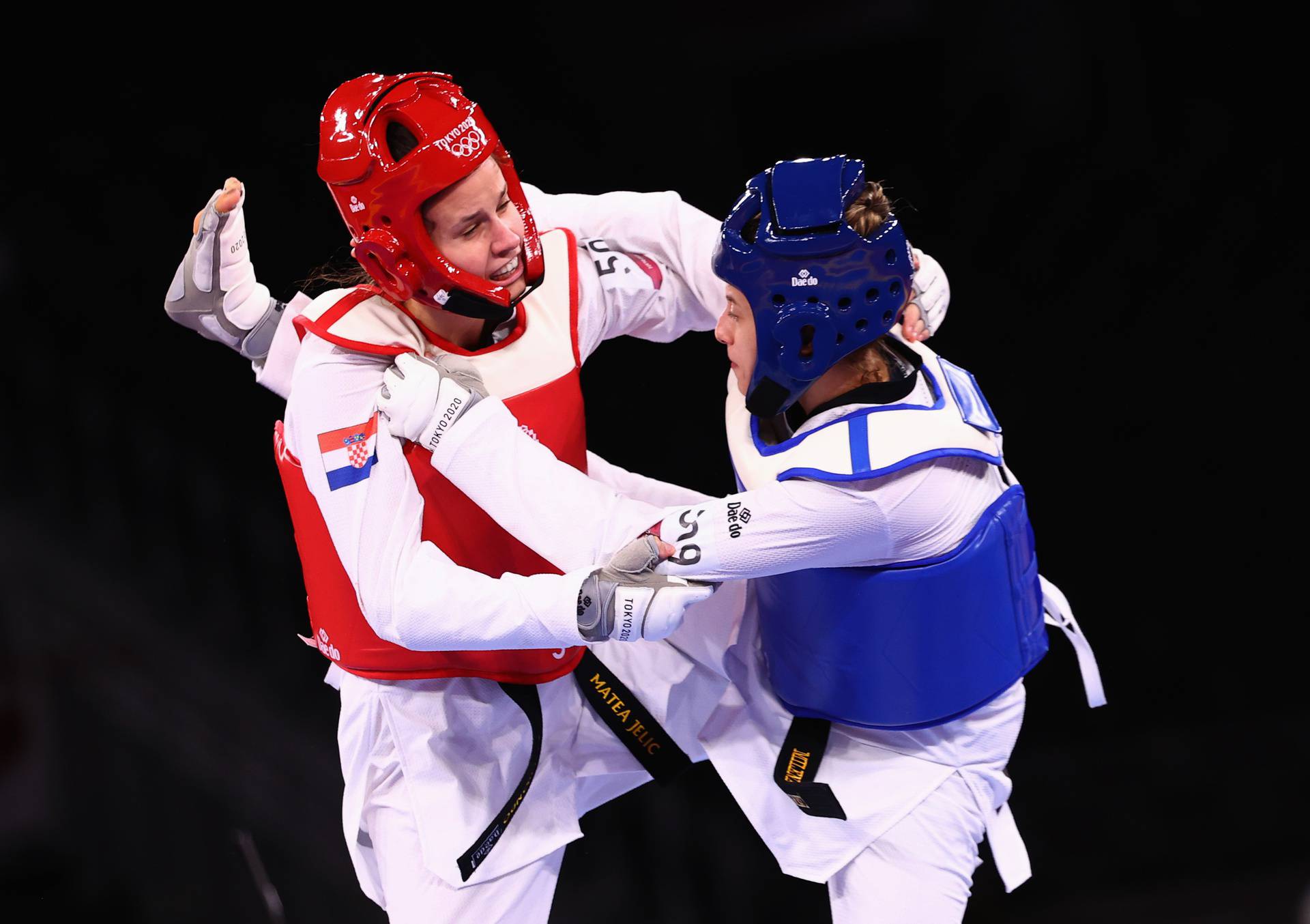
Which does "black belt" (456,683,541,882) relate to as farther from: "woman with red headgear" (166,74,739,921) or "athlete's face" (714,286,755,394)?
"athlete's face" (714,286,755,394)

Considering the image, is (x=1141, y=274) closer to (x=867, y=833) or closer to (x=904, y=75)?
(x=904, y=75)

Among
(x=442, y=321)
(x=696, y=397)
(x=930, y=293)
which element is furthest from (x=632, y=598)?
(x=696, y=397)

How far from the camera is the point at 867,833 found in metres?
2.87

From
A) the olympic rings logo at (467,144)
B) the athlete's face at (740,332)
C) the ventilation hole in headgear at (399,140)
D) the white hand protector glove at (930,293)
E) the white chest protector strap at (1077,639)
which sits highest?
the ventilation hole in headgear at (399,140)

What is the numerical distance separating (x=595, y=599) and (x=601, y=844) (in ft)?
7.17

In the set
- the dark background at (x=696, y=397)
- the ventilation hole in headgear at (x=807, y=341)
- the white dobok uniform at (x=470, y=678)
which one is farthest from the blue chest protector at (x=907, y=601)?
the dark background at (x=696, y=397)

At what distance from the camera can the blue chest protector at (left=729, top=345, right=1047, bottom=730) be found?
255cm

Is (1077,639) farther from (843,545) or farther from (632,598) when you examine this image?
(632,598)

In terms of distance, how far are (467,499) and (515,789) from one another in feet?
2.31

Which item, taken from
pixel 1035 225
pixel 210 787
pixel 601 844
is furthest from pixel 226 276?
pixel 1035 225

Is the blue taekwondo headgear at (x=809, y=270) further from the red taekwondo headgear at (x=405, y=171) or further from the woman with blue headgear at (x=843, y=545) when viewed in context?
the red taekwondo headgear at (x=405, y=171)

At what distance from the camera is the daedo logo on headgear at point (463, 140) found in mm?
2504

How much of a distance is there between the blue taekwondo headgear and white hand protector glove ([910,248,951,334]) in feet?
1.50

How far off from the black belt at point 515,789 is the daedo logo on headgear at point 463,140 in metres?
1.20
